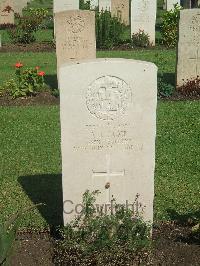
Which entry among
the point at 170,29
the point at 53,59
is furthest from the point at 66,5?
the point at 170,29

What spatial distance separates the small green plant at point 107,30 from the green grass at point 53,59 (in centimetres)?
79

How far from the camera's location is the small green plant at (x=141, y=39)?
16.0 metres

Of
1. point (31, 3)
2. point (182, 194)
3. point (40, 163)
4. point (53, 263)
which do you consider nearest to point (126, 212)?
point (53, 263)

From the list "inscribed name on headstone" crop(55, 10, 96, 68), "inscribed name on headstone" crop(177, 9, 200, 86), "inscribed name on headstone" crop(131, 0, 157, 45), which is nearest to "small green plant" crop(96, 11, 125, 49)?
"inscribed name on headstone" crop(131, 0, 157, 45)

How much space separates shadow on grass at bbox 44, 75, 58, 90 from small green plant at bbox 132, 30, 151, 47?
4.68m

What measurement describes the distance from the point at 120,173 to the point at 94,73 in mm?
961

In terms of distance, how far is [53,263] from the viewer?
15.0 feet

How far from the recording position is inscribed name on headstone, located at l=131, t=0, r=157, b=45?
15.2 metres

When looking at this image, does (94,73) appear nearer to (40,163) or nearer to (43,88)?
(40,163)

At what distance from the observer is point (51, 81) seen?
464 inches

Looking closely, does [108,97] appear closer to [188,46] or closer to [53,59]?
[188,46]

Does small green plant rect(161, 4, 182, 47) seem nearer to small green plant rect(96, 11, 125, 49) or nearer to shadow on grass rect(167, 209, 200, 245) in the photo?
small green plant rect(96, 11, 125, 49)

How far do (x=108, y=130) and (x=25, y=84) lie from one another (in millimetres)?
6338

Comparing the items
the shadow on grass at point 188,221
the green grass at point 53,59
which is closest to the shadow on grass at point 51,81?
the green grass at point 53,59
